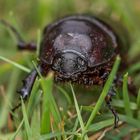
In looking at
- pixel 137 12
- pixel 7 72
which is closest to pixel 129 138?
pixel 7 72

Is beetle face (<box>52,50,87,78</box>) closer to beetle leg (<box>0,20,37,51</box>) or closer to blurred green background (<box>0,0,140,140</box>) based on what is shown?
blurred green background (<box>0,0,140,140</box>)

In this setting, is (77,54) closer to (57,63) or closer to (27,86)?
(57,63)

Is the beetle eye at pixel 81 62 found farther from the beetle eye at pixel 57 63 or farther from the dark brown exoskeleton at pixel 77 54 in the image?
the beetle eye at pixel 57 63

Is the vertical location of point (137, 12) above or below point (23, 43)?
above

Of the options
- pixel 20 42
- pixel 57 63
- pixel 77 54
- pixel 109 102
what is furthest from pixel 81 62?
pixel 20 42

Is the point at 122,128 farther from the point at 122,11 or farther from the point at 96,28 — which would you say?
the point at 122,11

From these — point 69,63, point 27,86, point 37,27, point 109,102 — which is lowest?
point 109,102

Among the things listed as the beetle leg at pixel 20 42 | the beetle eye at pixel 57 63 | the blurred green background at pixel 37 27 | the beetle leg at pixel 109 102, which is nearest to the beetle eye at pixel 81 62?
the beetle eye at pixel 57 63
